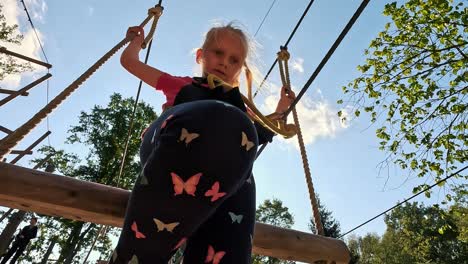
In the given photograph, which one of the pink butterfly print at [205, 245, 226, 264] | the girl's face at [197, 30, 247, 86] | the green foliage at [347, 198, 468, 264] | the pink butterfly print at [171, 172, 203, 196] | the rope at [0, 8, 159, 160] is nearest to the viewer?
the pink butterfly print at [171, 172, 203, 196]

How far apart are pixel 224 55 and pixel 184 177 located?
2.60ft

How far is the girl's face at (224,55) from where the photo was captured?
1.34 m

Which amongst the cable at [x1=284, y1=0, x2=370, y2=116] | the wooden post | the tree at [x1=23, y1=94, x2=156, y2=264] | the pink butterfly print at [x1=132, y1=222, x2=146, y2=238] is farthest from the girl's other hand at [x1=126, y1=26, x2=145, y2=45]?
the tree at [x1=23, y1=94, x2=156, y2=264]

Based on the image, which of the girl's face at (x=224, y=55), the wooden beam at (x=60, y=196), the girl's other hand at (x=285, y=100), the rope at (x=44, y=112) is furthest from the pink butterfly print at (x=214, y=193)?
the rope at (x=44, y=112)

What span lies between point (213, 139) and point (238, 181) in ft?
0.39

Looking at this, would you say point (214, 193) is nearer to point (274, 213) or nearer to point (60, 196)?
point (60, 196)

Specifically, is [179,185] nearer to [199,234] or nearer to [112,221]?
[199,234]

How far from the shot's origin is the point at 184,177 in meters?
0.67

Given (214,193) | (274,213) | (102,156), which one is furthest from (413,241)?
(214,193)

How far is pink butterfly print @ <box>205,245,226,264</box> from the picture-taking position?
87 cm

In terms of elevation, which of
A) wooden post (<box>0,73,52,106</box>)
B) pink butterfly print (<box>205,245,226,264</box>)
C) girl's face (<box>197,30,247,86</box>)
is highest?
wooden post (<box>0,73,52,106</box>)

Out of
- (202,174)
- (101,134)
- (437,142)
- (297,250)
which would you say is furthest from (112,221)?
(101,134)

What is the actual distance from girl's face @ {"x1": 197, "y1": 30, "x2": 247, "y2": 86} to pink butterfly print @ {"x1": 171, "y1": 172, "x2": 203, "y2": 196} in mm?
740

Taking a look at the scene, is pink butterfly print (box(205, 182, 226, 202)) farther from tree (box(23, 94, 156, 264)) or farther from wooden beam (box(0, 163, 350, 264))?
tree (box(23, 94, 156, 264))
